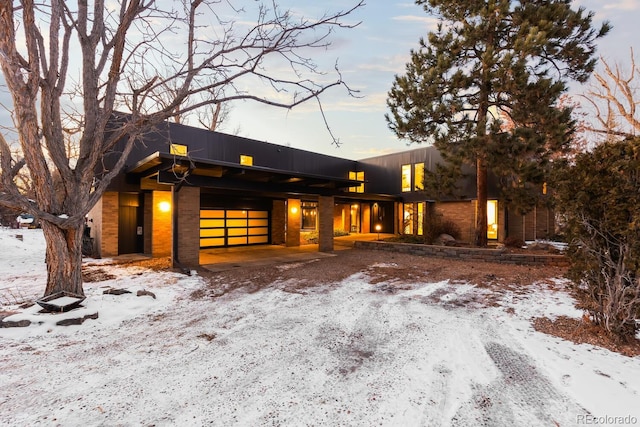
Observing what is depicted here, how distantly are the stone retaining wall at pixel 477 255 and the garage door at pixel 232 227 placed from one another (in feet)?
22.0

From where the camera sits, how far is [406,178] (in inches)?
804

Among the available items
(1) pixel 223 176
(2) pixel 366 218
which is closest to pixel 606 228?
(1) pixel 223 176

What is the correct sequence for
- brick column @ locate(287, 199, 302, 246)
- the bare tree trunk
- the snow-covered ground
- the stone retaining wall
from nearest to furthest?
the snow-covered ground < the bare tree trunk < the stone retaining wall < brick column @ locate(287, 199, 302, 246)

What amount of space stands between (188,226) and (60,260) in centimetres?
425

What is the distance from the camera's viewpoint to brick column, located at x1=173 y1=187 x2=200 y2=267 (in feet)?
31.0

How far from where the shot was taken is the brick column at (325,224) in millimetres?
13969

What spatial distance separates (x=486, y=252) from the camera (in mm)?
10977

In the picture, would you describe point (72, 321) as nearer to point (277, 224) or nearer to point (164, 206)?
point (164, 206)

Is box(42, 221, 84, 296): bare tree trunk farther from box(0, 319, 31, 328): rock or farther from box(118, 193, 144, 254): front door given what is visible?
box(118, 193, 144, 254): front door

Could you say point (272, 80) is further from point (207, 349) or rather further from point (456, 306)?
point (456, 306)

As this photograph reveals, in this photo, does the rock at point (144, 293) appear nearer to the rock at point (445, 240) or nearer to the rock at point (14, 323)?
the rock at point (14, 323)

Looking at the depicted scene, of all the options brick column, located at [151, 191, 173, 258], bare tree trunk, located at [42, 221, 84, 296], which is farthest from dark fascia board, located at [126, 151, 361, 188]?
bare tree trunk, located at [42, 221, 84, 296]

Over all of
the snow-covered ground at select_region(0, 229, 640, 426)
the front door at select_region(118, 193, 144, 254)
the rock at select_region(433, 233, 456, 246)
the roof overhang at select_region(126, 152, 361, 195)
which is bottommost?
the snow-covered ground at select_region(0, 229, 640, 426)

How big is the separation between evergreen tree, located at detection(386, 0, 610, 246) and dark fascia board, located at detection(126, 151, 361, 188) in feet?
14.2
